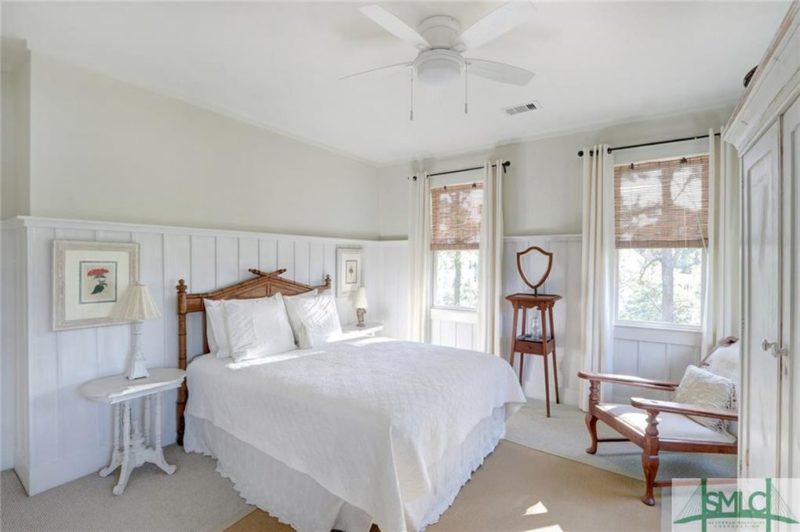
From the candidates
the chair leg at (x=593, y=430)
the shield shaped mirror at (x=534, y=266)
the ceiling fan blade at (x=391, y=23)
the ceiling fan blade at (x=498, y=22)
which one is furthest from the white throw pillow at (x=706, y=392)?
the ceiling fan blade at (x=391, y=23)

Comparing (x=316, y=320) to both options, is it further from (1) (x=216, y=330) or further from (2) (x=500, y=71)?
(2) (x=500, y=71)

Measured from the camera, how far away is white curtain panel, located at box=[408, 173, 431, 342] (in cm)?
470

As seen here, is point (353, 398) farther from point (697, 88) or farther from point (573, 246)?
point (697, 88)

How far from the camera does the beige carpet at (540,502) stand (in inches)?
81.2

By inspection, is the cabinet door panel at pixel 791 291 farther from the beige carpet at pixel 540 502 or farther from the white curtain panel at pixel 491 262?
the white curtain panel at pixel 491 262

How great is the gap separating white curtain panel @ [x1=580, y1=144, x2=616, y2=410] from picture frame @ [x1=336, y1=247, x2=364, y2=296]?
2.57 meters

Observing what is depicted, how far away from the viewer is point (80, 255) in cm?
248

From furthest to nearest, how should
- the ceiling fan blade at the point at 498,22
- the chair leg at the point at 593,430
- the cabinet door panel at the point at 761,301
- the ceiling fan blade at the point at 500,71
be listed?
the chair leg at the point at 593,430
the ceiling fan blade at the point at 500,71
the ceiling fan blade at the point at 498,22
the cabinet door panel at the point at 761,301

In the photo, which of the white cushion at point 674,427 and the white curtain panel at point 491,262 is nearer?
the white cushion at point 674,427

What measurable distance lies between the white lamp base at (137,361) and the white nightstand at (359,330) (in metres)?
1.65

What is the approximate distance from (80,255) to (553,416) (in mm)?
3995

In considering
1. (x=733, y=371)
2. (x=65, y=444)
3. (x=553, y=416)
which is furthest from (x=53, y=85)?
(x=733, y=371)

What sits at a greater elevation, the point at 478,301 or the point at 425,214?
the point at 425,214

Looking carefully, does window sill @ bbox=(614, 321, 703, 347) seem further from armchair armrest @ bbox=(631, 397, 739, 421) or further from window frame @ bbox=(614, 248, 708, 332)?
armchair armrest @ bbox=(631, 397, 739, 421)
